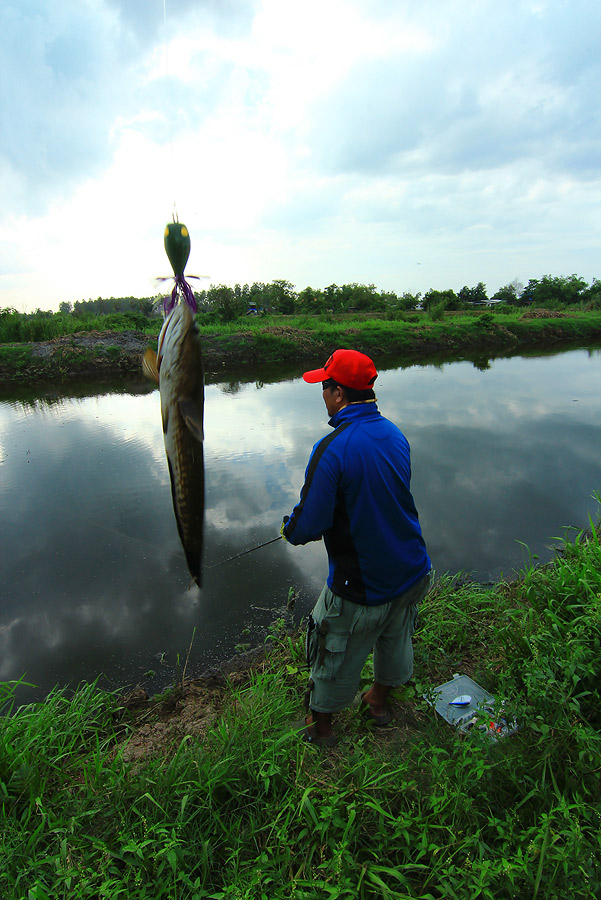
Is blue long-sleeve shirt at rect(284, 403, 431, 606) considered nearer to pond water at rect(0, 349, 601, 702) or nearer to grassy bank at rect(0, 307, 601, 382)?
pond water at rect(0, 349, 601, 702)

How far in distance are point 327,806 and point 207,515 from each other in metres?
4.19

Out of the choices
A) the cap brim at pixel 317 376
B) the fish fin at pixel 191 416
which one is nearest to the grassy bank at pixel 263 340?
the cap brim at pixel 317 376

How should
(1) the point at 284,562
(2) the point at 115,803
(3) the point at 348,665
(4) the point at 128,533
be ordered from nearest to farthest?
(2) the point at 115,803 → (3) the point at 348,665 → (1) the point at 284,562 → (4) the point at 128,533

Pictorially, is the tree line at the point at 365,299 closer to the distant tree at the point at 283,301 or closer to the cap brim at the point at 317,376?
the distant tree at the point at 283,301

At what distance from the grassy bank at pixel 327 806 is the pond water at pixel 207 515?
53.9 inches

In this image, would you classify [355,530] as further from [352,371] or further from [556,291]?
[556,291]

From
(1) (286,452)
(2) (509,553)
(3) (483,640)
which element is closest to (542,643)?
(3) (483,640)

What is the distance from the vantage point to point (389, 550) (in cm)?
192

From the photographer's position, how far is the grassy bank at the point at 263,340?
1450 cm

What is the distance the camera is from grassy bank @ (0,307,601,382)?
47.6ft

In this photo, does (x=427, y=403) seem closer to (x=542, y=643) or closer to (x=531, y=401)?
(x=531, y=401)

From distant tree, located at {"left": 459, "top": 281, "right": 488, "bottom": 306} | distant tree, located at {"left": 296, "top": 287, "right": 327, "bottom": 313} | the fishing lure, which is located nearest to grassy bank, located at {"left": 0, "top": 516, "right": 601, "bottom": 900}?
the fishing lure

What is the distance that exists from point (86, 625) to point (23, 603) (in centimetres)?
76

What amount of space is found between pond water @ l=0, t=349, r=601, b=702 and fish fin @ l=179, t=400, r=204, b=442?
127 inches
